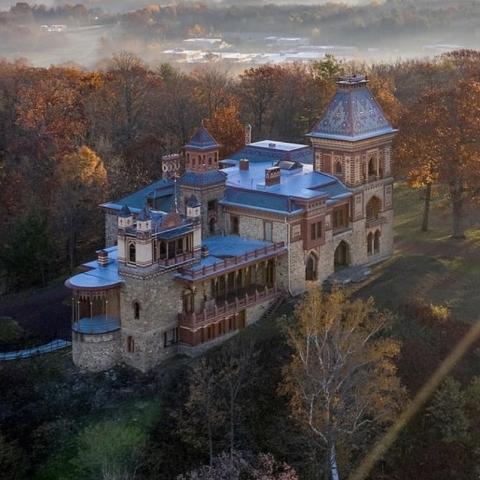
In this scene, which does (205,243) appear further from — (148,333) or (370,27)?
(370,27)

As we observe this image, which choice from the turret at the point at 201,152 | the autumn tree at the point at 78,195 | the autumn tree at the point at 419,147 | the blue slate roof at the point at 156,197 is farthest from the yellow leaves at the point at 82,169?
the autumn tree at the point at 419,147

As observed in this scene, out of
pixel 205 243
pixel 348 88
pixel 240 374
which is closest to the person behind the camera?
pixel 240 374

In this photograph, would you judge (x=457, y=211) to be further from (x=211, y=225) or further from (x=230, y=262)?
(x=230, y=262)

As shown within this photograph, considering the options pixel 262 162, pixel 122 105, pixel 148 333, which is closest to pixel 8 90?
pixel 122 105

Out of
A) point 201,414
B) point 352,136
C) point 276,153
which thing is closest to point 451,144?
point 352,136

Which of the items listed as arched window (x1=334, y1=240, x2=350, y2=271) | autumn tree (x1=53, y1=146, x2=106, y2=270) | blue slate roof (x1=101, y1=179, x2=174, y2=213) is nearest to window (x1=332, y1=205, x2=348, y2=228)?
arched window (x1=334, y1=240, x2=350, y2=271)

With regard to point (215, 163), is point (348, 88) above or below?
above

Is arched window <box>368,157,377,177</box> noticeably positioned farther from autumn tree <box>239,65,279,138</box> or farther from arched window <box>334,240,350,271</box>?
autumn tree <box>239,65,279,138</box>
